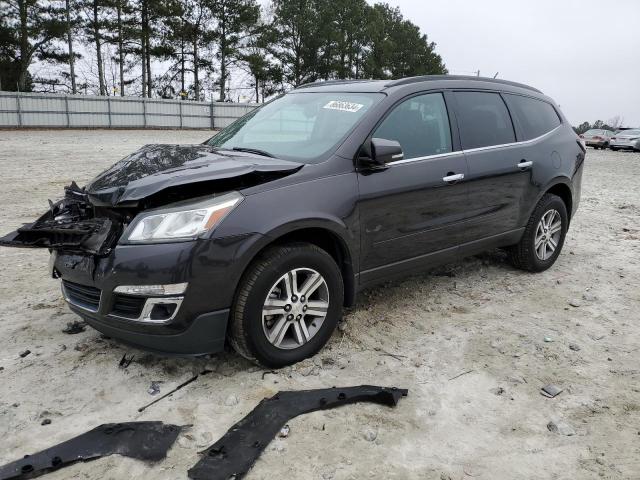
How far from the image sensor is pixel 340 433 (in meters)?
2.79

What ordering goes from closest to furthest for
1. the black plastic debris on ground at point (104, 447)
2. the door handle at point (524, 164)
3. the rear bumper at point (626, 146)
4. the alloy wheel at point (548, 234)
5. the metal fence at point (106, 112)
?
1. the black plastic debris on ground at point (104, 447)
2. the door handle at point (524, 164)
3. the alloy wheel at point (548, 234)
4. the metal fence at point (106, 112)
5. the rear bumper at point (626, 146)

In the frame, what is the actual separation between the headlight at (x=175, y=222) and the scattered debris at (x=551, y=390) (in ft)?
6.87

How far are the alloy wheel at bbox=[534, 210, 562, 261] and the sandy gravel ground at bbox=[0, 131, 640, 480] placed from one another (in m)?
0.35

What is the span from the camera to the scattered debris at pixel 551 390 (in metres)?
3.21

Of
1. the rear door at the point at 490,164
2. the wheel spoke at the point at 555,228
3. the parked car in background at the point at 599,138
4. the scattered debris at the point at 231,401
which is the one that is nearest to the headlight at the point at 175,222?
the scattered debris at the point at 231,401

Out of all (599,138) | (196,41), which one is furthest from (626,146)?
(196,41)

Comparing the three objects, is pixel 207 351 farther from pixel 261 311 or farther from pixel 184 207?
pixel 184 207

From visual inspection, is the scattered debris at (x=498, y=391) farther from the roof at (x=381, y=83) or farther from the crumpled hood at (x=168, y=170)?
the roof at (x=381, y=83)

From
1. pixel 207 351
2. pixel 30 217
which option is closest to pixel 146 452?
pixel 207 351

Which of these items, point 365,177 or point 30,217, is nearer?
point 365,177

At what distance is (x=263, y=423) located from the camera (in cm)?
282

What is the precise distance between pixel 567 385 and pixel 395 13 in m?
57.7

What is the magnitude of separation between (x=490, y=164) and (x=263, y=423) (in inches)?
112

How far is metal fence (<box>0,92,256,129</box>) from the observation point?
29.4m
